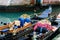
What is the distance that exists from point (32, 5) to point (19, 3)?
829mm

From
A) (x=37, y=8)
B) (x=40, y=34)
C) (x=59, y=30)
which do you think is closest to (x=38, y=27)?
(x=40, y=34)

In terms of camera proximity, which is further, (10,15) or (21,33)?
(10,15)

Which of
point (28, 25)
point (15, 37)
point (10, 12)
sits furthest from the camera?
point (10, 12)

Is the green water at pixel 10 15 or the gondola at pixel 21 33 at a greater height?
the gondola at pixel 21 33

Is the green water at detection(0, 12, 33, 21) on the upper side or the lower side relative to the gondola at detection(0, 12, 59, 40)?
lower

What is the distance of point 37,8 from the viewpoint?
1748 centimetres

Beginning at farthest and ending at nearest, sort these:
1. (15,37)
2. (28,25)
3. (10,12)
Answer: (10,12) < (28,25) < (15,37)

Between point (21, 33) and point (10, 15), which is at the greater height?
point (21, 33)

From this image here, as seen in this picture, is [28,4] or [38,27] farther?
[28,4]

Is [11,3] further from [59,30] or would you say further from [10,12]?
[59,30]

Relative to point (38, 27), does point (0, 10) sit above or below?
below

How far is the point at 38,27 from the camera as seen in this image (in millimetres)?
10000

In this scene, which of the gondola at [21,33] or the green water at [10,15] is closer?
the gondola at [21,33]

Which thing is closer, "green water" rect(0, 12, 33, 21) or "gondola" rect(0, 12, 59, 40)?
"gondola" rect(0, 12, 59, 40)
